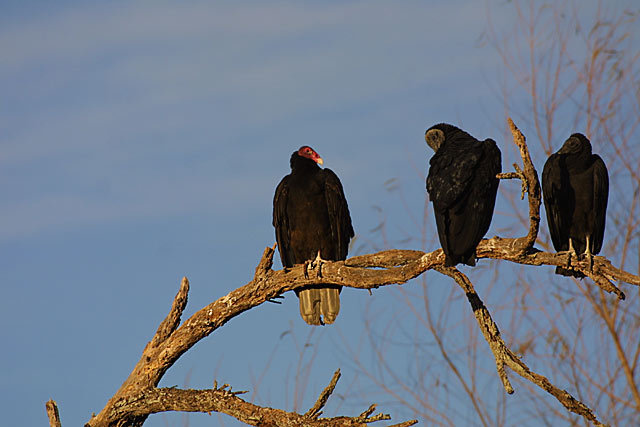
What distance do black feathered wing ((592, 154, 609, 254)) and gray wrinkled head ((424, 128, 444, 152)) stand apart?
1001 millimetres

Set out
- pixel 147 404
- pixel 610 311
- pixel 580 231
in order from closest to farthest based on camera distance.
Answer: pixel 147 404, pixel 580 231, pixel 610 311

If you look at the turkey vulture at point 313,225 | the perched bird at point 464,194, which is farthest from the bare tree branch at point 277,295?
the turkey vulture at point 313,225

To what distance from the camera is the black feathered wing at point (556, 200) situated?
518cm

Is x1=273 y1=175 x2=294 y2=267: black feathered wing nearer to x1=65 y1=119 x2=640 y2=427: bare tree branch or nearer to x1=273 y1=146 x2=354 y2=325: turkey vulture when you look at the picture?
x1=273 y1=146 x2=354 y2=325: turkey vulture

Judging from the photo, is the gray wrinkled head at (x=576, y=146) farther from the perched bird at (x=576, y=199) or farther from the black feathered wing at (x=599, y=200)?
the black feathered wing at (x=599, y=200)

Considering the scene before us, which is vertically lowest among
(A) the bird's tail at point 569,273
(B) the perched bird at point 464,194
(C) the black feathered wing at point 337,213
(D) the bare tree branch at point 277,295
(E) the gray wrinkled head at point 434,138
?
(D) the bare tree branch at point 277,295

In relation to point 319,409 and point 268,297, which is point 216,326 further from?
point 319,409

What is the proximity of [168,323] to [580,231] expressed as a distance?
8.35 ft

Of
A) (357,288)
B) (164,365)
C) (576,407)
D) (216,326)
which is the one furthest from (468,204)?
(164,365)

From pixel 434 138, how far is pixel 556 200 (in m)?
0.83

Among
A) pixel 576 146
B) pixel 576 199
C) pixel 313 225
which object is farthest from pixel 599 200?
pixel 313 225

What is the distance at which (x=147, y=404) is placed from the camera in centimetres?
445

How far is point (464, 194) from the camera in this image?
4.61m

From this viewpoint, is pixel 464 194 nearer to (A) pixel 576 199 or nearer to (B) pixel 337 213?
(B) pixel 337 213
